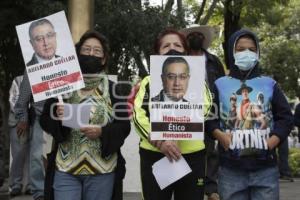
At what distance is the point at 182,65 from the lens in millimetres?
4887

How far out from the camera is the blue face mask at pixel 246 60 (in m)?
5.05

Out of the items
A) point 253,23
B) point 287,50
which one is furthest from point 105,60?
point 287,50

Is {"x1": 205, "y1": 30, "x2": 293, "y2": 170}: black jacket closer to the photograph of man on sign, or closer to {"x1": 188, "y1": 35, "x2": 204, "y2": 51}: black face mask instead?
the photograph of man on sign

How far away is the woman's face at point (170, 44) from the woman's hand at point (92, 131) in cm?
76

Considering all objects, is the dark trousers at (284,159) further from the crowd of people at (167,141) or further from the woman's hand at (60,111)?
the woman's hand at (60,111)

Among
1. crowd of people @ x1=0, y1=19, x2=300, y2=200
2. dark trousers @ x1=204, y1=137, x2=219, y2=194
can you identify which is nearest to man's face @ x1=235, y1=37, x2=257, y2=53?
crowd of people @ x1=0, y1=19, x2=300, y2=200

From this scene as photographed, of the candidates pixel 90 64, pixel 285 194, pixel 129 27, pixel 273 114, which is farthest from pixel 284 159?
pixel 90 64

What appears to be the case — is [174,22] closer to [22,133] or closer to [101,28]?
[101,28]

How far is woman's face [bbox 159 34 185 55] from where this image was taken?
505 centimetres

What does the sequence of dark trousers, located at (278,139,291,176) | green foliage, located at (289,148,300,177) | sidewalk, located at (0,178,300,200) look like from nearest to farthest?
sidewalk, located at (0,178,300,200), dark trousers, located at (278,139,291,176), green foliage, located at (289,148,300,177)

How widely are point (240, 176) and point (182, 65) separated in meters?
0.91

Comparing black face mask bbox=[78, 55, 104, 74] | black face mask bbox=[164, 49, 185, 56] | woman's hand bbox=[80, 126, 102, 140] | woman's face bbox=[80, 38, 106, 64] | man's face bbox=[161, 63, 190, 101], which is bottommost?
woman's hand bbox=[80, 126, 102, 140]

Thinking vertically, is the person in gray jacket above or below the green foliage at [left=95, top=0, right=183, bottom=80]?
below

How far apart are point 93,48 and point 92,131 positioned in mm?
641
